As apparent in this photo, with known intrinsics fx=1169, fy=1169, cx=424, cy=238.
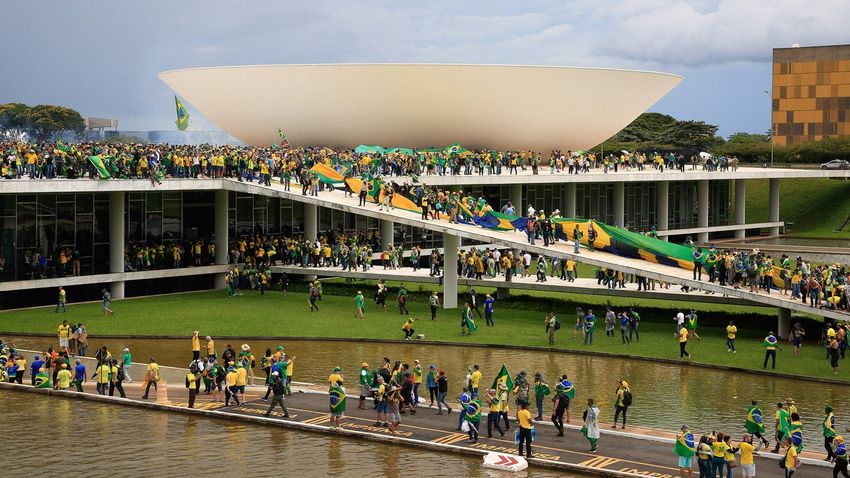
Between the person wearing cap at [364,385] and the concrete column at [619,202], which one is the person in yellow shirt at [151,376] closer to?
the person wearing cap at [364,385]

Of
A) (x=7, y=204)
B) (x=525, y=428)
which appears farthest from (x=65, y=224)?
(x=525, y=428)

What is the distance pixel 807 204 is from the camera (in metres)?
76.6

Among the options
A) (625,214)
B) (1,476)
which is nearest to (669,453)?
(1,476)

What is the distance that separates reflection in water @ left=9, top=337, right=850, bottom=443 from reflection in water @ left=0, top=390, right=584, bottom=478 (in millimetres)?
4630

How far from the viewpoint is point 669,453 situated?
20.5 m

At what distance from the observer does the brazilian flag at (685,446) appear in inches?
733

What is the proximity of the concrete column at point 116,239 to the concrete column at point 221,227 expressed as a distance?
426 centimetres

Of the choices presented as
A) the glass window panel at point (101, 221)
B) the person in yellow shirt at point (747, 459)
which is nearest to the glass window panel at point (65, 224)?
the glass window panel at point (101, 221)

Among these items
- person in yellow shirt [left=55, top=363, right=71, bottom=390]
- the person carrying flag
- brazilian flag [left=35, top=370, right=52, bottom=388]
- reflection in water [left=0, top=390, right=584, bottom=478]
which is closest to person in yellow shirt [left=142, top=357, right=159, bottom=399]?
reflection in water [left=0, top=390, right=584, bottom=478]

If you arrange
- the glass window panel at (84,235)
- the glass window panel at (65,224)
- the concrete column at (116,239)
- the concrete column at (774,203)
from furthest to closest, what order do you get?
1. the concrete column at (774,203)
2. the glass window panel at (84,235)
3. the concrete column at (116,239)
4. the glass window panel at (65,224)

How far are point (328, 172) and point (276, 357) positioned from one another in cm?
2106

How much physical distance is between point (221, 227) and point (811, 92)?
2422 inches

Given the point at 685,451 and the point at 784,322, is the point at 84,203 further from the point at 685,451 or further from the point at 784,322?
the point at 685,451

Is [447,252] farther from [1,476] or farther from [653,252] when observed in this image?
[1,476]
